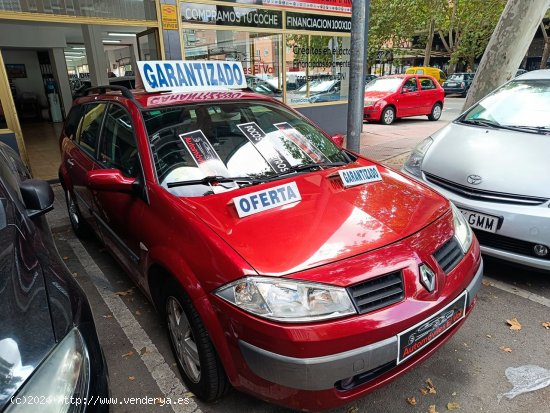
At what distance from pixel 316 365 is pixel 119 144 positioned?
2.14 meters

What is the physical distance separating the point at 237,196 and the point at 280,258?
557mm

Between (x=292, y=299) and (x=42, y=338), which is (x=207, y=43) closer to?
(x=292, y=299)

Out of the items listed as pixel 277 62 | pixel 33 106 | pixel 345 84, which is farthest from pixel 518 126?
pixel 33 106

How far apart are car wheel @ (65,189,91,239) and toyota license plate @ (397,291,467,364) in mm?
3442

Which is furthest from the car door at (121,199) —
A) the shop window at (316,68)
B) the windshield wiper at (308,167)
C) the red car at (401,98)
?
the red car at (401,98)

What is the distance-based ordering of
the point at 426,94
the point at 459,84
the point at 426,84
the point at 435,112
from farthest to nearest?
the point at 459,84, the point at 435,112, the point at 426,84, the point at 426,94

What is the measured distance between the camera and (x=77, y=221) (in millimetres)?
4234

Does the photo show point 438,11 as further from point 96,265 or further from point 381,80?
point 96,265

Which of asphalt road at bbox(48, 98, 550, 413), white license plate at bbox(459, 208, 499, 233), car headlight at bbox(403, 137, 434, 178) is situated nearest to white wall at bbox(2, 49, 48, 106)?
asphalt road at bbox(48, 98, 550, 413)

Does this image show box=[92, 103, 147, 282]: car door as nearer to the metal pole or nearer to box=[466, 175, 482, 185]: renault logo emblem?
box=[466, 175, 482, 185]: renault logo emblem

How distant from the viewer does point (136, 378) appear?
2363 mm

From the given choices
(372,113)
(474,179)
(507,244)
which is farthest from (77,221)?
(372,113)

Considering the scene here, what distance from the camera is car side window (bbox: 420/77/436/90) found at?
44.7ft

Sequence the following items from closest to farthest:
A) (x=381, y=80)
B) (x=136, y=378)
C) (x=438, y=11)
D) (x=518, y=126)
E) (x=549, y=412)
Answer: (x=549, y=412) < (x=136, y=378) < (x=518, y=126) < (x=381, y=80) < (x=438, y=11)
